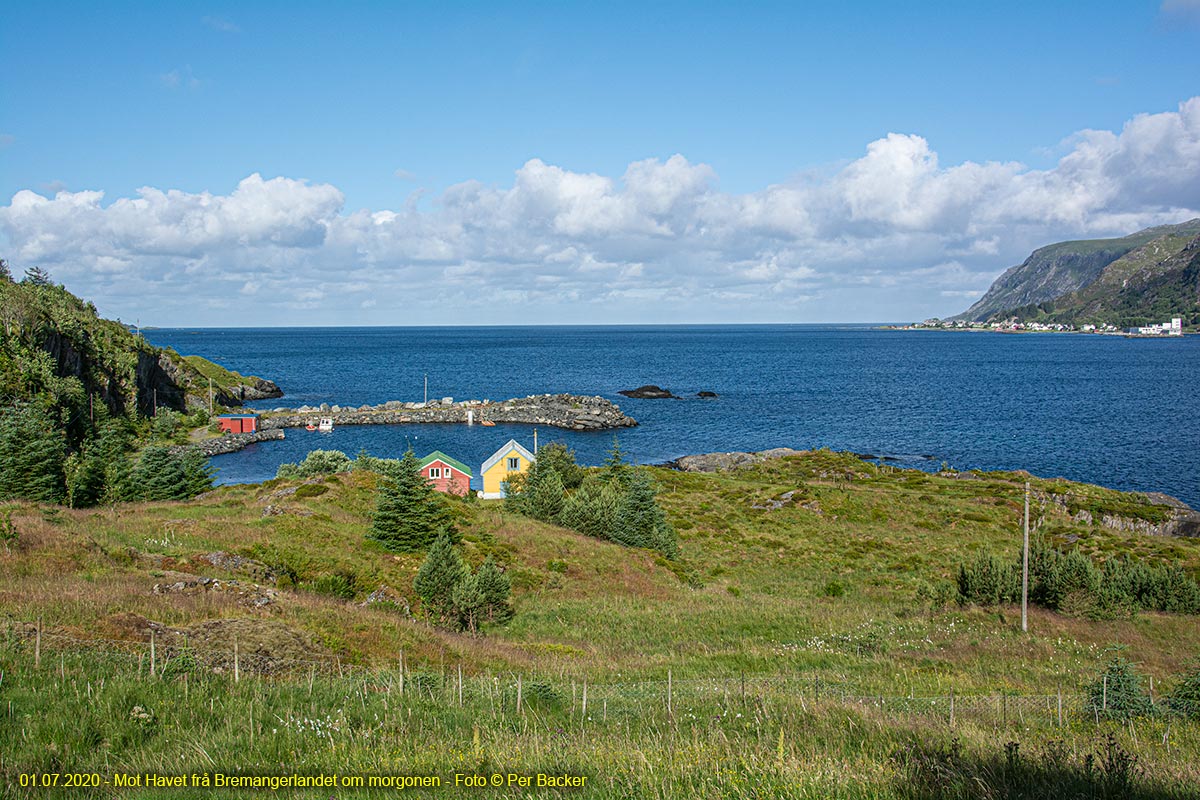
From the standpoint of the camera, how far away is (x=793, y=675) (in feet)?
58.2

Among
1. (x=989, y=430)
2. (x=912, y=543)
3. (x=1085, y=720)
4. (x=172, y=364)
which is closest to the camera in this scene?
(x=1085, y=720)

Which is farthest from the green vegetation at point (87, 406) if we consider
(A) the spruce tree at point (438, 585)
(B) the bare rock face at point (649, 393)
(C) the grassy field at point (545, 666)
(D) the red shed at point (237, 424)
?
(B) the bare rock face at point (649, 393)

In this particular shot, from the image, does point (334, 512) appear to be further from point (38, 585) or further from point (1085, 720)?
point (1085, 720)

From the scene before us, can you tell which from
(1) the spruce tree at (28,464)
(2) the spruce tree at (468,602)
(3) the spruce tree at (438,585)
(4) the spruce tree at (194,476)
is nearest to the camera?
(2) the spruce tree at (468,602)

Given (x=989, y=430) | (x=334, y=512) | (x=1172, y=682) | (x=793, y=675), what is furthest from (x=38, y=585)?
(x=989, y=430)

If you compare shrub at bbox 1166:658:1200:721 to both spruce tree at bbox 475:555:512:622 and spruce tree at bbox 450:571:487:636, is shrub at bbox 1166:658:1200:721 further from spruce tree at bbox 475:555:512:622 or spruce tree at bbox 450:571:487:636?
spruce tree at bbox 475:555:512:622

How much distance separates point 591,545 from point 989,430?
251 feet

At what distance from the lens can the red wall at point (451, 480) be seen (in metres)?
54.1

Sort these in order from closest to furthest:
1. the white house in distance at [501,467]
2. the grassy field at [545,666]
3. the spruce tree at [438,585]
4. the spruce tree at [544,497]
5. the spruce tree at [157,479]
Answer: the grassy field at [545,666] → the spruce tree at [438,585] → the spruce tree at [157,479] → the spruce tree at [544,497] → the white house in distance at [501,467]

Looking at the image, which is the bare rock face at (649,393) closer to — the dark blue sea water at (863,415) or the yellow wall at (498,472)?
the dark blue sea water at (863,415)

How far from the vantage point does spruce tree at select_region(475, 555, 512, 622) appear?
77.9ft

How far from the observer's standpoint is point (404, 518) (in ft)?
96.3

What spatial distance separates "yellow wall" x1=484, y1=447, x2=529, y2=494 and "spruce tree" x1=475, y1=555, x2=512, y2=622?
32.0 metres

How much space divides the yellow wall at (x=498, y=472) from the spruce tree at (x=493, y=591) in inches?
1262
